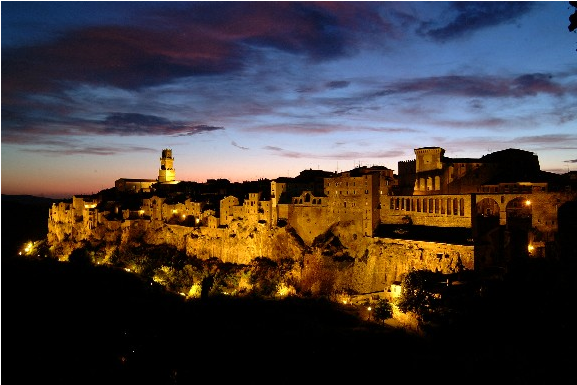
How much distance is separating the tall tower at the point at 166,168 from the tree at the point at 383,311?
56651 millimetres

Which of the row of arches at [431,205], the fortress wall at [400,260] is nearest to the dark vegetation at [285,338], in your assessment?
the fortress wall at [400,260]

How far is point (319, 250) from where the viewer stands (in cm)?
3538

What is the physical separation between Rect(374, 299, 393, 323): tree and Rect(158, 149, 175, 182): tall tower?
186ft

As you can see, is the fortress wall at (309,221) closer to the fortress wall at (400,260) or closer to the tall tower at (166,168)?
the fortress wall at (400,260)

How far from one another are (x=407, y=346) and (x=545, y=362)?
7188mm

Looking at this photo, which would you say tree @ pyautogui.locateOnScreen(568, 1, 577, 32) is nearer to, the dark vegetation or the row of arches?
the dark vegetation

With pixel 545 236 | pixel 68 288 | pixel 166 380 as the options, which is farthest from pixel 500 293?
pixel 68 288

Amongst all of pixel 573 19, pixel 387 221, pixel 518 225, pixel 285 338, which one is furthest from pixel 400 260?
pixel 573 19

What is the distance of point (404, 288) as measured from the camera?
94.2ft

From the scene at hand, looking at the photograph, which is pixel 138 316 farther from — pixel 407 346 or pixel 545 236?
pixel 545 236

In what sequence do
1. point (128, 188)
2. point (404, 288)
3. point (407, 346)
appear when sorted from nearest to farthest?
point (407, 346) → point (404, 288) → point (128, 188)

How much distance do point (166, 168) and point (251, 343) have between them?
2131 inches

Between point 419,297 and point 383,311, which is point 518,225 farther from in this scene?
point 383,311

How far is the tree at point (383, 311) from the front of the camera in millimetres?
27781
